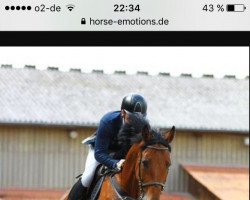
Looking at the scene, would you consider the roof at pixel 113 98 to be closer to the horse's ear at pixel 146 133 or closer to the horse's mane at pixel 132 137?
the horse's mane at pixel 132 137

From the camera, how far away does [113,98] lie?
1521cm

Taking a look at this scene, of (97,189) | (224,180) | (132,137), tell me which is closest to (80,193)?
(97,189)

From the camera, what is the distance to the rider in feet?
11.8

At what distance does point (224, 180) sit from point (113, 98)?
13.8 feet

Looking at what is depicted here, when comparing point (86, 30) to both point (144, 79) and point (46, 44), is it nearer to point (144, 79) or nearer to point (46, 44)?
point (46, 44)

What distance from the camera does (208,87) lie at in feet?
54.5

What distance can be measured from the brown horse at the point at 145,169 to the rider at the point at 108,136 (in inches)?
4.8

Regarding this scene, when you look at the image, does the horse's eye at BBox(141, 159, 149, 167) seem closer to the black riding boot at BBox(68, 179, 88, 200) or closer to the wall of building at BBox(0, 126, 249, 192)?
the black riding boot at BBox(68, 179, 88, 200)

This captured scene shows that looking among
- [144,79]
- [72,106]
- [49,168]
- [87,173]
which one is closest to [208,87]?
[144,79]

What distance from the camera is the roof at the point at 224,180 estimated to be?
9.73m

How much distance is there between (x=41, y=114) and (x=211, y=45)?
35.7 ft

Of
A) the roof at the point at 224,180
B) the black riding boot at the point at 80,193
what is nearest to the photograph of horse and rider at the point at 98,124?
the roof at the point at 224,180

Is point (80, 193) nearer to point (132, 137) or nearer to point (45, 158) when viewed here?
point (132, 137)

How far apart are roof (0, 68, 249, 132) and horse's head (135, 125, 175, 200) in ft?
34.8
